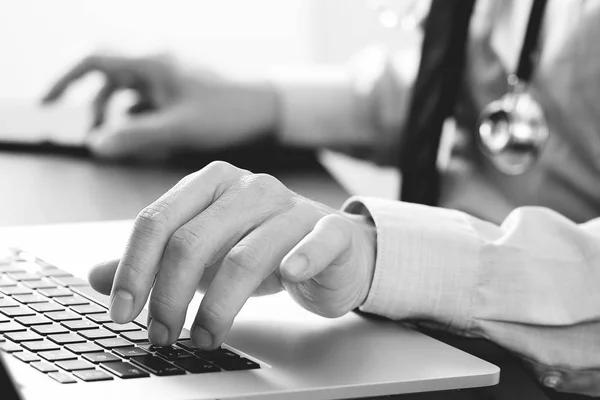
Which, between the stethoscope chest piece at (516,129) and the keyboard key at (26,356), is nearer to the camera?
the keyboard key at (26,356)

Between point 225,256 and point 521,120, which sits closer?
point 225,256

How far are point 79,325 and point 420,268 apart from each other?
216 millimetres

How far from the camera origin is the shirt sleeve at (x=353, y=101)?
4.15ft

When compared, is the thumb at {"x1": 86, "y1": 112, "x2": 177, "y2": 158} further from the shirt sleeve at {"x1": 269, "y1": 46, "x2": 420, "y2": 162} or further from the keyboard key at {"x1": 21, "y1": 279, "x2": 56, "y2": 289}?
the keyboard key at {"x1": 21, "y1": 279, "x2": 56, "y2": 289}

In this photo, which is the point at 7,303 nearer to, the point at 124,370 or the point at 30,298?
the point at 30,298

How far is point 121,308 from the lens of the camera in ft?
1.45

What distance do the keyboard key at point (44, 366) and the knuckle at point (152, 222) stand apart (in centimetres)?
8

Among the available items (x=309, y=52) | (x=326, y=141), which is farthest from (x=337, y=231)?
(x=309, y=52)

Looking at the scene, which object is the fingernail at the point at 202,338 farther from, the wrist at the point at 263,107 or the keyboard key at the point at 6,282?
the wrist at the point at 263,107

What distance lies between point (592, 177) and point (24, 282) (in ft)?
1.97

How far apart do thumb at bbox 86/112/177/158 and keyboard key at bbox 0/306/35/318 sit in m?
0.59

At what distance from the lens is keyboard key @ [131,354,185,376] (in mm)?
412

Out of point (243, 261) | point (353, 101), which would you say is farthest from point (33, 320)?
point (353, 101)

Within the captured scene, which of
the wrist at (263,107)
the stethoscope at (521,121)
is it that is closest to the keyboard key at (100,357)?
the stethoscope at (521,121)
